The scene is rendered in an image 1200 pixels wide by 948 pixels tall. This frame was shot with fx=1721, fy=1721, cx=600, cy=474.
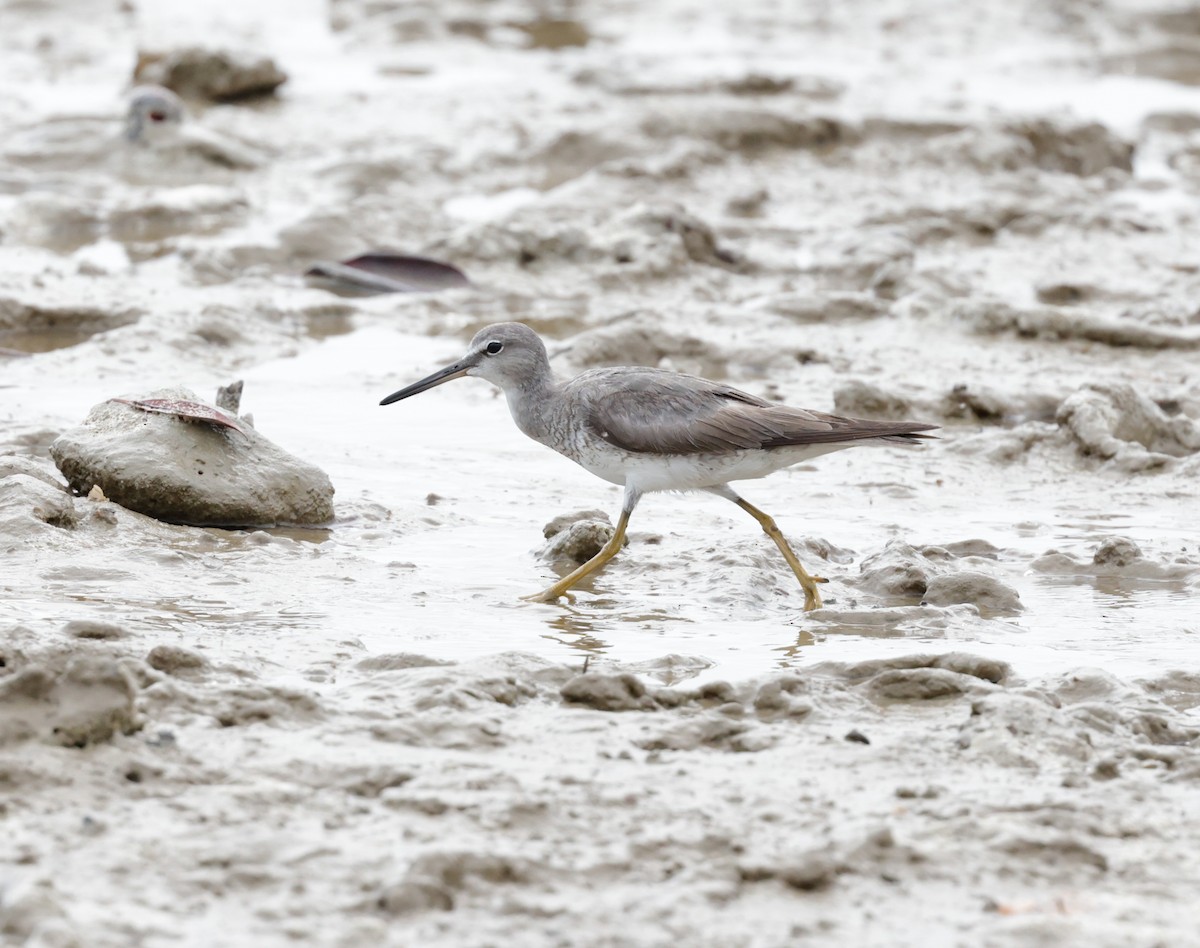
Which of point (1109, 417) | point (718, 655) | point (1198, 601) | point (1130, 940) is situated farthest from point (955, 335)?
point (1130, 940)

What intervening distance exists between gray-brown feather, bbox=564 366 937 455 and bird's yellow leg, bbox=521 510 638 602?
323mm

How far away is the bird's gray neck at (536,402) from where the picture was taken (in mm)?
7027

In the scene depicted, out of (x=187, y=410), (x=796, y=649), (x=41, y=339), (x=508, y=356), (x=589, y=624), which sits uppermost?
(x=508, y=356)

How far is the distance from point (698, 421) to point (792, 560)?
0.65 metres

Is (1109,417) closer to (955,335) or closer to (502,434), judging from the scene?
(955,335)

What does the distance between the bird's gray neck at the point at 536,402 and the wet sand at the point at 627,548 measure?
470 mm

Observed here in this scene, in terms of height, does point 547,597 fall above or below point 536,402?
below

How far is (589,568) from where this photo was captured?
652 centimetres

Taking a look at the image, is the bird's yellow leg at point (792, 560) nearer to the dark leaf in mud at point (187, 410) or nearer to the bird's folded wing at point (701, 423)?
the bird's folded wing at point (701, 423)

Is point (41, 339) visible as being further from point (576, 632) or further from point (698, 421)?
point (576, 632)

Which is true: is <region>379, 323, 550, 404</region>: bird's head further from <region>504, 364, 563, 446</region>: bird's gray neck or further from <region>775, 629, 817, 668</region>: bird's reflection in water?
<region>775, 629, 817, 668</region>: bird's reflection in water

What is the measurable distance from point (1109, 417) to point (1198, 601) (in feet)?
6.77

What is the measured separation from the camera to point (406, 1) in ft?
58.7

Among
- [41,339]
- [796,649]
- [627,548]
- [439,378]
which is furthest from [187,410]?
[41,339]
